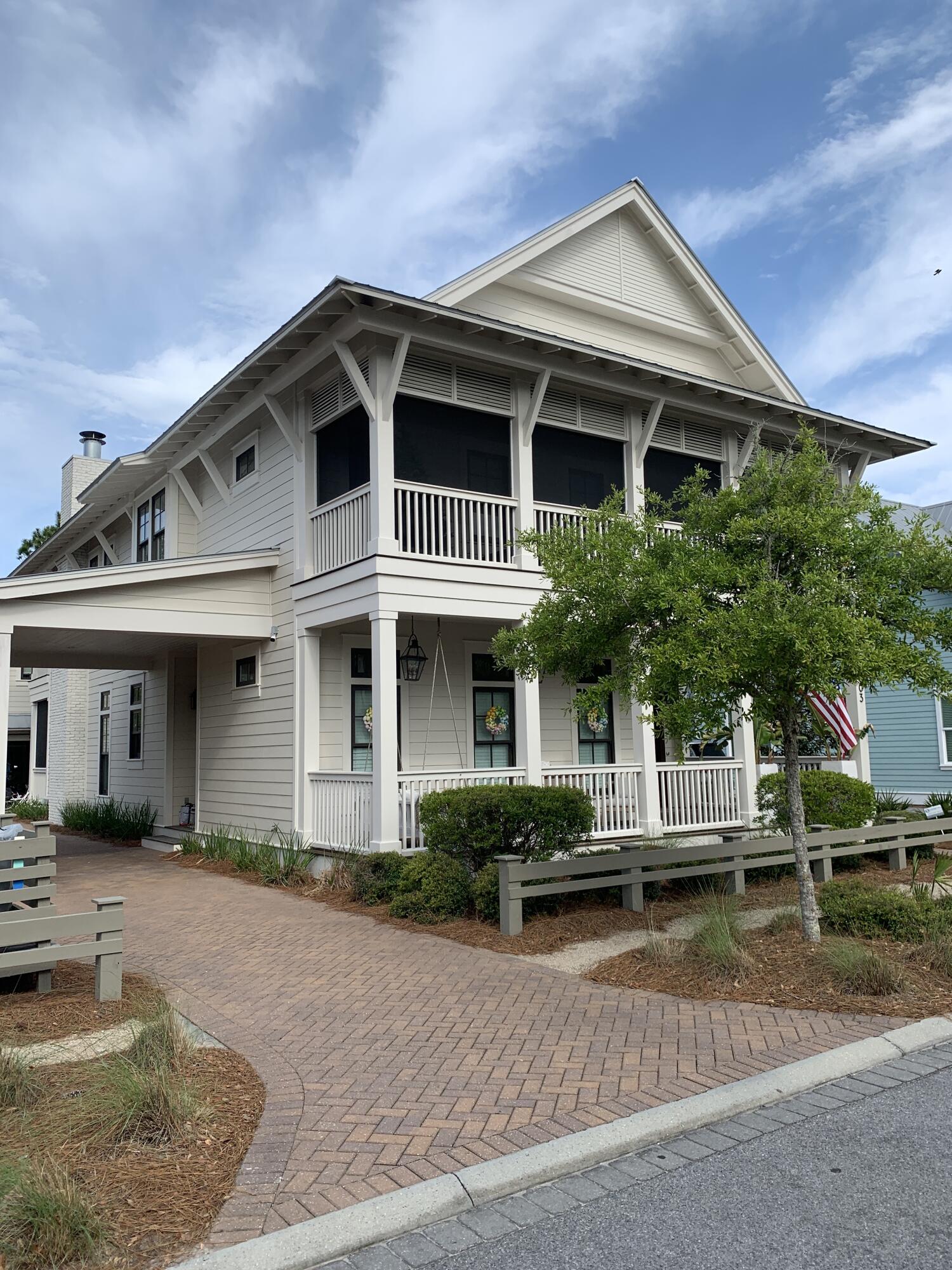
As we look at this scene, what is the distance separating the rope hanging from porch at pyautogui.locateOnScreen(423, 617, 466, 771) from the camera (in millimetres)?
14133

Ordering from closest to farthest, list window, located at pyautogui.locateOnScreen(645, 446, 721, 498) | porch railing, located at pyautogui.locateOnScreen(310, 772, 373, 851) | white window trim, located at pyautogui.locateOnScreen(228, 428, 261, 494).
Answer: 1. porch railing, located at pyautogui.locateOnScreen(310, 772, 373, 851)
2. white window trim, located at pyautogui.locateOnScreen(228, 428, 261, 494)
3. window, located at pyautogui.locateOnScreen(645, 446, 721, 498)

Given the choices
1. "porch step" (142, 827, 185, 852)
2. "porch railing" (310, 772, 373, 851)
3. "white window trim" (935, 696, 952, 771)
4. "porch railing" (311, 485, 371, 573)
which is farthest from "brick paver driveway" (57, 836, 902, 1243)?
"white window trim" (935, 696, 952, 771)

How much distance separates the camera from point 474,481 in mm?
13820

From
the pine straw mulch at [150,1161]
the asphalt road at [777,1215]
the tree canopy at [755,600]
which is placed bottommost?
the asphalt road at [777,1215]

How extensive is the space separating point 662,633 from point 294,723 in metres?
7.06

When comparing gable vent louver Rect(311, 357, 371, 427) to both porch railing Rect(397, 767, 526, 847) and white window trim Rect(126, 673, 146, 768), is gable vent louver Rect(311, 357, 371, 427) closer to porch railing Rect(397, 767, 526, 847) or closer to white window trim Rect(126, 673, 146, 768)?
porch railing Rect(397, 767, 526, 847)

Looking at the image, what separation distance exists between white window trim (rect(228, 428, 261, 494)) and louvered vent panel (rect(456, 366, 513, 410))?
13.0ft

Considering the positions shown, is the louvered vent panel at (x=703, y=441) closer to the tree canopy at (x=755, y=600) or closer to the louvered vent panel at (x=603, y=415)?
the louvered vent panel at (x=603, y=415)

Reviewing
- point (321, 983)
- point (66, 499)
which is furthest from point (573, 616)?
point (66, 499)

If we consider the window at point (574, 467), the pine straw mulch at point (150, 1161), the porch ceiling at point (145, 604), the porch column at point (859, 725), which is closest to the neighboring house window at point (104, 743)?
the porch ceiling at point (145, 604)

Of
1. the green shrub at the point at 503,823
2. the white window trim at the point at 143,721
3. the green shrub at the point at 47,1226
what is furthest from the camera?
the white window trim at the point at 143,721

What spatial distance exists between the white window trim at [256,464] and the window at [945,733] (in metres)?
15.3

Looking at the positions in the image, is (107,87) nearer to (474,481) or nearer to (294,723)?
(474,481)

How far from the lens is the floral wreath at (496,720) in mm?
14625
